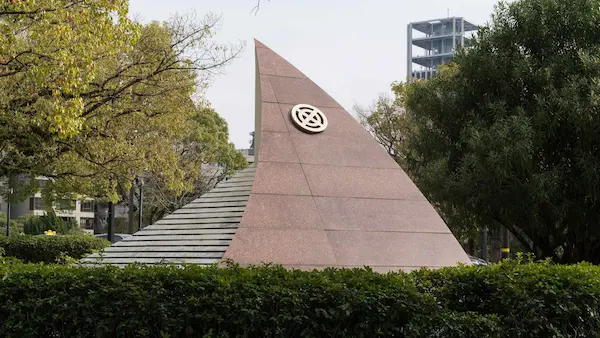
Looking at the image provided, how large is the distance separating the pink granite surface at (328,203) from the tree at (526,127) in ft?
17.9

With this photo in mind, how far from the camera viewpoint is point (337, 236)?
10.5 meters

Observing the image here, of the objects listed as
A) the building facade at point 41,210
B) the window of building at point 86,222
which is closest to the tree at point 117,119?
the building facade at point 41,210

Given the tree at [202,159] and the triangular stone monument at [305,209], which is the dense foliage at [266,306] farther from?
the tree at [202,159]

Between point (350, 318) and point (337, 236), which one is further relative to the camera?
point (337, 236)

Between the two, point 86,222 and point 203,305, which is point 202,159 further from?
point 86,222

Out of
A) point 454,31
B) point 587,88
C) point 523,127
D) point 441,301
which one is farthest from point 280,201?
point 454,31

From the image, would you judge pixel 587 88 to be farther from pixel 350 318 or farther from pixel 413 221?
pixel 350 318

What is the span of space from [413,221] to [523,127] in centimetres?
622

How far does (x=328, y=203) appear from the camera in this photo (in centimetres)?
1101

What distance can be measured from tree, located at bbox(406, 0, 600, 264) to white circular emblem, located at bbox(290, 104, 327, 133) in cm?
580

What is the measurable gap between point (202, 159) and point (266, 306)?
98.9 ft

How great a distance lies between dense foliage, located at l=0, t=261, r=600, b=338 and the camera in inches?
250

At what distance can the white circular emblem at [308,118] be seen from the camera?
11875 mm

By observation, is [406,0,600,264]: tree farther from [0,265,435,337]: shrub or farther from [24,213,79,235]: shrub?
[24,213,79,235]: shrub
